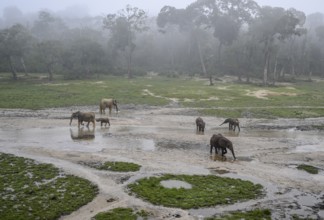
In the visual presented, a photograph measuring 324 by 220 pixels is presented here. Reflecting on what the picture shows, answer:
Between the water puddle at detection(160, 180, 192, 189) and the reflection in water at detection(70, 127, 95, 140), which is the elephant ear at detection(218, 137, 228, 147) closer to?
the water puddle at detection(160, 180, 192, 189)

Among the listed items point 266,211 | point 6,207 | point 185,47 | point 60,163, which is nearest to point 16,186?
point 6,207

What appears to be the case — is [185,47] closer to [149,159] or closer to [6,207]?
[149,159]

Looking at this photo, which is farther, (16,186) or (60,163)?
(60,163)

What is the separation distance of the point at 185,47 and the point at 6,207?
324ft

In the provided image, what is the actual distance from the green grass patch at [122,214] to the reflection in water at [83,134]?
1552 centimetres

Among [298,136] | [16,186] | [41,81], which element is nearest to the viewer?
[16,186]

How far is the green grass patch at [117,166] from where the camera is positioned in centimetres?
2300

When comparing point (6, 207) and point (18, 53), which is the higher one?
point (18, 53)

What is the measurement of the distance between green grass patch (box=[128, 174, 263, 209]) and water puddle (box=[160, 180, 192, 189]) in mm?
241

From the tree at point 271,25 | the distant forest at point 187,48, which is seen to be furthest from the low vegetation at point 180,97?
the tree at point 271,25

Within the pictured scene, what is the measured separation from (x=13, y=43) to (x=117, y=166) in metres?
60.2

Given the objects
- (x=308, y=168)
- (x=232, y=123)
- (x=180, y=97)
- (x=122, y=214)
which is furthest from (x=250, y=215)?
(x=180, y=97)

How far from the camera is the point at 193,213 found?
1725 centimetres

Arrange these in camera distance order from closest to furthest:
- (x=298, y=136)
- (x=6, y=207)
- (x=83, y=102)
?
1. (x=6, y=207)
2. (x=298, y=136)
3. (x=83, y=102)
